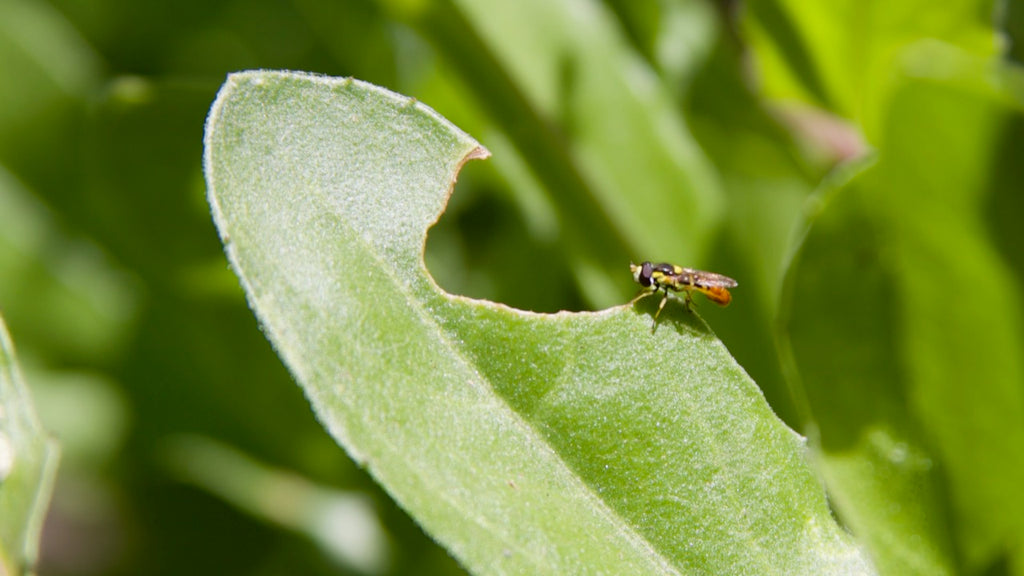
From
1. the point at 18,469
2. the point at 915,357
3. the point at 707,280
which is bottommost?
the point at 18,469

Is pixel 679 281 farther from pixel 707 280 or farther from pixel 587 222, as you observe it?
pixel 587 222

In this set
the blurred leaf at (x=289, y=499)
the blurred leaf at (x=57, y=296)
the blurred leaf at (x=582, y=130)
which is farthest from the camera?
the blurred leaf at (x=57, y=296)

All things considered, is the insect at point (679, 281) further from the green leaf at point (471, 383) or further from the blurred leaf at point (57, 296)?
the blurred leaf at point (57, 296)

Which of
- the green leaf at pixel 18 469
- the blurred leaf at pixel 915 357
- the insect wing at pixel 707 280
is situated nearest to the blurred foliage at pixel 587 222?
the blurred leaf at pixel 915 357

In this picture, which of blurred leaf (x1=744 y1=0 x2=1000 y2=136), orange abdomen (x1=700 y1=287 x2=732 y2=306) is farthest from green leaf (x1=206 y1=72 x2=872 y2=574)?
blurred leaf (x1=744 y1=0 x2=1000 y2=136)

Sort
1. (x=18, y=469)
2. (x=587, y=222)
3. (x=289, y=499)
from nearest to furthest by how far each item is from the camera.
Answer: (x=18, y=469), (x=587, y=222), (x=289, y=499)

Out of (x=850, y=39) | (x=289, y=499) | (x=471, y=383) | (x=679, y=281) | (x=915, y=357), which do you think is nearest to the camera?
(x=471, y=383)

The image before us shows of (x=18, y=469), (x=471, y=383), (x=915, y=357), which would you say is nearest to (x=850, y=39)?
(x=915, y=357)

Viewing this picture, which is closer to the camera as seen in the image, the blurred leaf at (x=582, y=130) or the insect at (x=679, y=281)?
the insect at (x=679, y=281)
